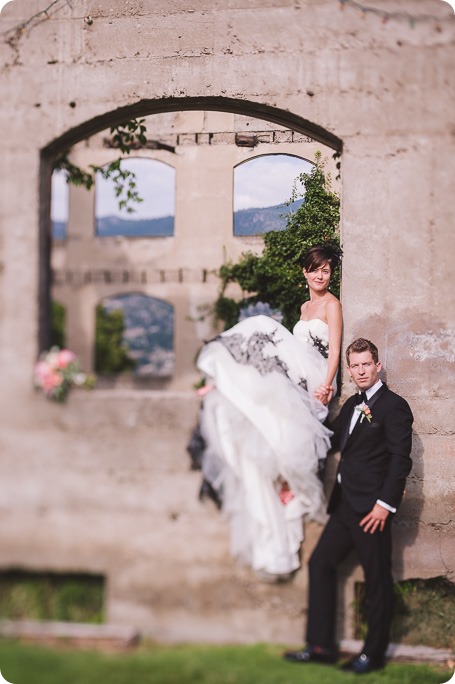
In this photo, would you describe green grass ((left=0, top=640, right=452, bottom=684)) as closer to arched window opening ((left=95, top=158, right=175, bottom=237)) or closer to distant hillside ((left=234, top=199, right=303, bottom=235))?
distant hillside ((left=234, top=199, right=303, bottom=235))

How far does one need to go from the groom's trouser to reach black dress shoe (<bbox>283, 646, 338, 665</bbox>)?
0.10 feet

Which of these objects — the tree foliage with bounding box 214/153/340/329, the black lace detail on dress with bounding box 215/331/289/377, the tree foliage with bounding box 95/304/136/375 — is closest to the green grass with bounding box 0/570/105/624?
the black lace detail on dress with bounding box 215/331/289/377

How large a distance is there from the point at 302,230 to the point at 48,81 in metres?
2.50

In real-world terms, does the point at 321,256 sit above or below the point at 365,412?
above

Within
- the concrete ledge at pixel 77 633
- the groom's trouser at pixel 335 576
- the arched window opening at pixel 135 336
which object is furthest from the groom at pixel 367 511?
the arched window opening at pixel 135 336

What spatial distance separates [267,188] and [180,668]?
401 centimetres

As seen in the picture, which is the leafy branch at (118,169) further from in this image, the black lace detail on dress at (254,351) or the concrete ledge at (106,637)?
the concrete ledge at (106,637)

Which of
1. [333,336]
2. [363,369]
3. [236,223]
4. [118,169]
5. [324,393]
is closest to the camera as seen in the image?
[363,369]

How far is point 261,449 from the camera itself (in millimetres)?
3951

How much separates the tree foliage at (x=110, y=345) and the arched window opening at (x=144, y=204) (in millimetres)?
1141

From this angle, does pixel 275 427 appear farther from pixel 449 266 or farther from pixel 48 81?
pixel 48 81

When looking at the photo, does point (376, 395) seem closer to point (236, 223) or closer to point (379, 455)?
point (379, 455)

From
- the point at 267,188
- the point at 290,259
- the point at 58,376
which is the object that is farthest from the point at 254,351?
the point at 290,259

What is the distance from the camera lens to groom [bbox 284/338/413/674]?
3836 mm
